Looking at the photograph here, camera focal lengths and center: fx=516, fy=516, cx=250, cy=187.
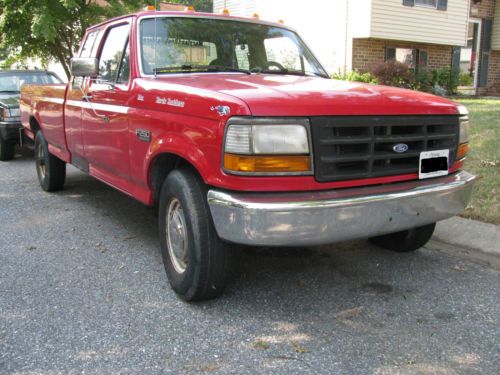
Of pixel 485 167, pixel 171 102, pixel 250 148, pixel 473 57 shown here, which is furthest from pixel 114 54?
pixel 473 57

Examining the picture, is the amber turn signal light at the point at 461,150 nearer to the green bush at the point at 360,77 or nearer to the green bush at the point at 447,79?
the green bush at the point at 360,77

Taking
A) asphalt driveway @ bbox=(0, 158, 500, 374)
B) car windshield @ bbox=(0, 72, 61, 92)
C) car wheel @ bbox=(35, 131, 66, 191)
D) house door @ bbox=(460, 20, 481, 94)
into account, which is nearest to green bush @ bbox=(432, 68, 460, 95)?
house door @ bbox=(460, 20, 481, 94)

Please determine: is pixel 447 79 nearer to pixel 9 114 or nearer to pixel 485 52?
pixel 485 52

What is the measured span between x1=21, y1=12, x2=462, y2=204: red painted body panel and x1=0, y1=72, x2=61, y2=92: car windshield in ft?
19.7

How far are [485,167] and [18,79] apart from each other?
339 inches

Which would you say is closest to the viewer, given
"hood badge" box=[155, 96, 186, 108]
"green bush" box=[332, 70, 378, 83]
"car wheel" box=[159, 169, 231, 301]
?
"car wheel" box=[159, 169, 231, 301]

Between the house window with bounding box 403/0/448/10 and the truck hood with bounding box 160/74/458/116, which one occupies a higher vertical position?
the house window with bounding box 403/0/448/10

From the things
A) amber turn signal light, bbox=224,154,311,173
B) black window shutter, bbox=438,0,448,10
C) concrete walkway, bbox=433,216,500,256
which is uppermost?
black window shutter, bbox=438,0,448,10

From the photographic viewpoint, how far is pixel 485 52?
20281mm

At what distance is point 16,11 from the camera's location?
12.2 metres

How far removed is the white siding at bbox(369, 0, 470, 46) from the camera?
16.1 m

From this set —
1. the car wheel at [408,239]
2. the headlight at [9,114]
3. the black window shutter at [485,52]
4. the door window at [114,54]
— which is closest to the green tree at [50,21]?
the headlight at [9,114]

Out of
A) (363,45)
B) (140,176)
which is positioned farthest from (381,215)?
(363,45)

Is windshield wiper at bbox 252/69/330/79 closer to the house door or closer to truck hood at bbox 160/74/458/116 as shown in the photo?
truck hood at bbox 160/74/458/116
